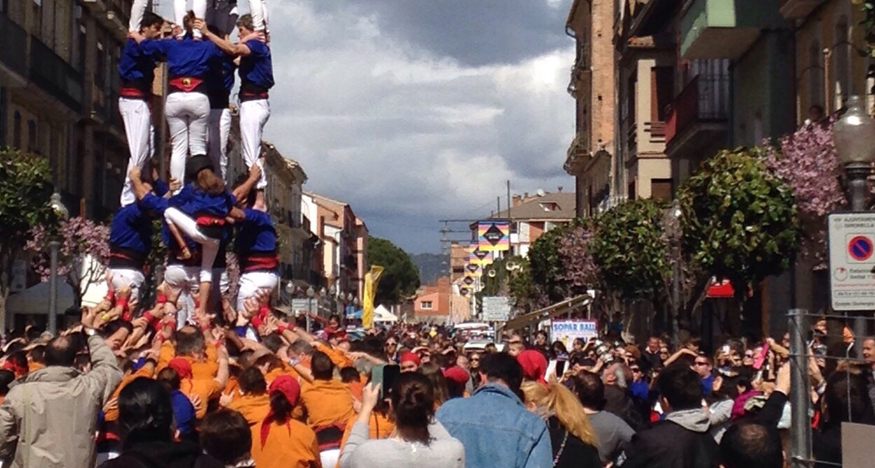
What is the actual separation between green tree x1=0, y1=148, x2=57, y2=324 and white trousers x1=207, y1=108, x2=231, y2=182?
12701 mm

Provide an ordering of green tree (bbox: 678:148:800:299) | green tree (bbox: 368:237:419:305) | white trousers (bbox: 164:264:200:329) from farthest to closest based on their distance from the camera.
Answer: green tree (bbox: 368:237:419:305), green tree (bbox: 678:148:800:299), white trousers (bbox: 164:264:200:329)

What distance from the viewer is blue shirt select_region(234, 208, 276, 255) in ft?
51.1

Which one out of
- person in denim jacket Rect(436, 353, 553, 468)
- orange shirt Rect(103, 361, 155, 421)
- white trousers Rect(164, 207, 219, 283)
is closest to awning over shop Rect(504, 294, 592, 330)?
white trousers Rect(164, 207, 219, 283)

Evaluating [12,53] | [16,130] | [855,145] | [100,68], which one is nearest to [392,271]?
[100,68]

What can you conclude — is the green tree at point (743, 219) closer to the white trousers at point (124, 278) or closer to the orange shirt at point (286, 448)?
the white trousers at point (124, 278)

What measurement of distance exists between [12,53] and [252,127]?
22579 millimetres

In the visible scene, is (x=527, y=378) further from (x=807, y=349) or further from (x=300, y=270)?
(x=300, y=270)

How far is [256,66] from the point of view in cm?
1548

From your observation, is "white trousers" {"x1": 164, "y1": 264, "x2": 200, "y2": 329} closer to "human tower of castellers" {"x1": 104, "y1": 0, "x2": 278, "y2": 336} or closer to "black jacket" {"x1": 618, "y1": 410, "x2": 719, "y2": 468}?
"human tower of castellers" {"x1": 104, "y1": 0, "x2": 278, "y2": 336}

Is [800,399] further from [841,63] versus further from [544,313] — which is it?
[544,313]

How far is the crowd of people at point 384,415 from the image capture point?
21.7 feet

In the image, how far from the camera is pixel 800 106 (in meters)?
29.6

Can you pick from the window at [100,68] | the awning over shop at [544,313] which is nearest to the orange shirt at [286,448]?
the awning over shop at [544,313]

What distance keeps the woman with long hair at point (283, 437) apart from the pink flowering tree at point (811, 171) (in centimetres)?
1361
